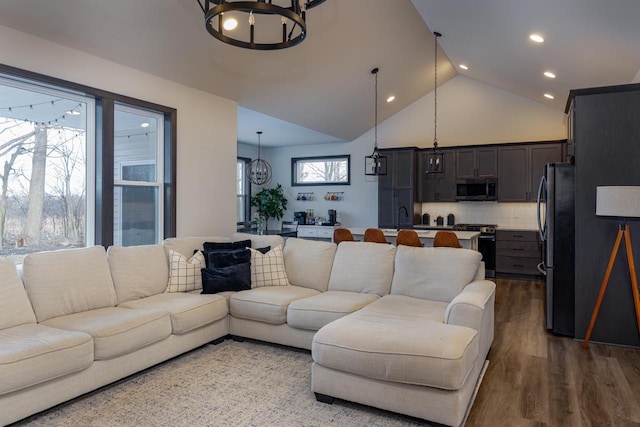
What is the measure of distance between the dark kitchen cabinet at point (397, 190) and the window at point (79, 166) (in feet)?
15.0

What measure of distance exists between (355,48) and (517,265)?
177 inches

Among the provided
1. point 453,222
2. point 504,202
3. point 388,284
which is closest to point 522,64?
point 504,202

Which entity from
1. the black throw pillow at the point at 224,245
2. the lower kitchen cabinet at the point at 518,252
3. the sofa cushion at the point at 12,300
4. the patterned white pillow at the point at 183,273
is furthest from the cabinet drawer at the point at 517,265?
the sofa cushion at the point at 12,300

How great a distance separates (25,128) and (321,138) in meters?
5.91

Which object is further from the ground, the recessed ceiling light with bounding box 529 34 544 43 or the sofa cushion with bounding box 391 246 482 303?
the recessed ceiling light with bounding box 529 34 544 43

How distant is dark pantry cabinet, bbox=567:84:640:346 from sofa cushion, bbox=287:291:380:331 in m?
2.07

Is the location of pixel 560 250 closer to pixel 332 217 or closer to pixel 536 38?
pixel 536 38

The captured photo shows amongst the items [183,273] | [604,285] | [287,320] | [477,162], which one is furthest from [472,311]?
[477,162]

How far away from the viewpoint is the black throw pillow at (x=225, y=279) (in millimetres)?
3963

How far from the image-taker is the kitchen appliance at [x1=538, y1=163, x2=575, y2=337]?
13.8 feet

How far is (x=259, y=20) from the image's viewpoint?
4168mm

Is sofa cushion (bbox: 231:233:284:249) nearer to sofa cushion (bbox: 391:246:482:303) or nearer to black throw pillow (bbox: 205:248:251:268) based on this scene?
black throw pillow (bbox: 205:248:251:268)

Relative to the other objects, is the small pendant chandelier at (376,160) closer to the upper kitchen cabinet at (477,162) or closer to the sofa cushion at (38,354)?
the upper kitchen cabinet at (477,162)

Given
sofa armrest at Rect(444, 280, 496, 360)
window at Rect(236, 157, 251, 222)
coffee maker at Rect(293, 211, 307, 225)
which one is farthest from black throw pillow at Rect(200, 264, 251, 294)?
window at Rect(236, 157, 251, 222)
